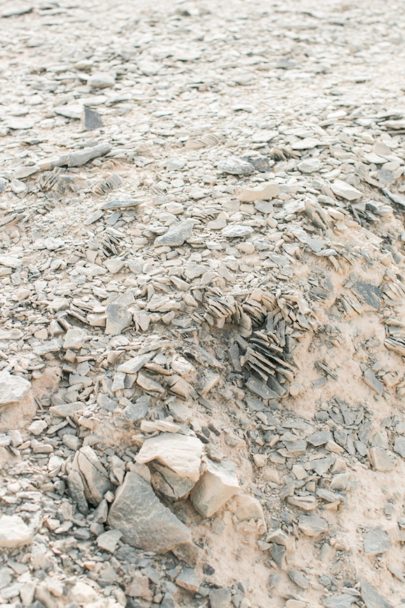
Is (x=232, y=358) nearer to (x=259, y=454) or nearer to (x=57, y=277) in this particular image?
(x=259, y=454)

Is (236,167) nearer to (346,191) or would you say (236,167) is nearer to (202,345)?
(346,191)

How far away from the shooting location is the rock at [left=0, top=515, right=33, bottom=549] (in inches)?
121

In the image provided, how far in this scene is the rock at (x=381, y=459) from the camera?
13.5 ft

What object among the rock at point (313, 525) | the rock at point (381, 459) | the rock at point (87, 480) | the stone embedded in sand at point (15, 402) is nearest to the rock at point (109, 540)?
the rock at point (87, 480)

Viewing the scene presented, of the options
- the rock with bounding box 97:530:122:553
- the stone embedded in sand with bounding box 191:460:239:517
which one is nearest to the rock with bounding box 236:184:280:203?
the stone embedded in sand with bounding box 191:460:239:517

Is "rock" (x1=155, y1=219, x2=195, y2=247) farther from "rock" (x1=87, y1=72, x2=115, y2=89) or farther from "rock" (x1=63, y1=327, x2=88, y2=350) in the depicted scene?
"rock" (x1=87, y1=72, x2=115, y2=89)

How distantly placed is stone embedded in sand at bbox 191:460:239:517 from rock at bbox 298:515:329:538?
1.49 ft

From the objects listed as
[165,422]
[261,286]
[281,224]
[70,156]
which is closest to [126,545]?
[165,422]

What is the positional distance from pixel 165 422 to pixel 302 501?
0.85m

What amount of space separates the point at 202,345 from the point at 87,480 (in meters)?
1.09

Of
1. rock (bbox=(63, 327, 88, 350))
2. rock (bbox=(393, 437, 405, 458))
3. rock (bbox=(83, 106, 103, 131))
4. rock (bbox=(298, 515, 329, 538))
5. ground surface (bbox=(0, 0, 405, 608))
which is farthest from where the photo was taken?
rock (bbox=(83, 106, 103, 131))

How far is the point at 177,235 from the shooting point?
4.67m

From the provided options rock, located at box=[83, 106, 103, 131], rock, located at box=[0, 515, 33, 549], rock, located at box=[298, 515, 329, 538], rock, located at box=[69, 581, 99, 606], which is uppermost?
rock, located at box=[83, 106, 103, 131]

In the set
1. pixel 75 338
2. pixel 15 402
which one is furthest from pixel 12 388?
pixel 75 338
